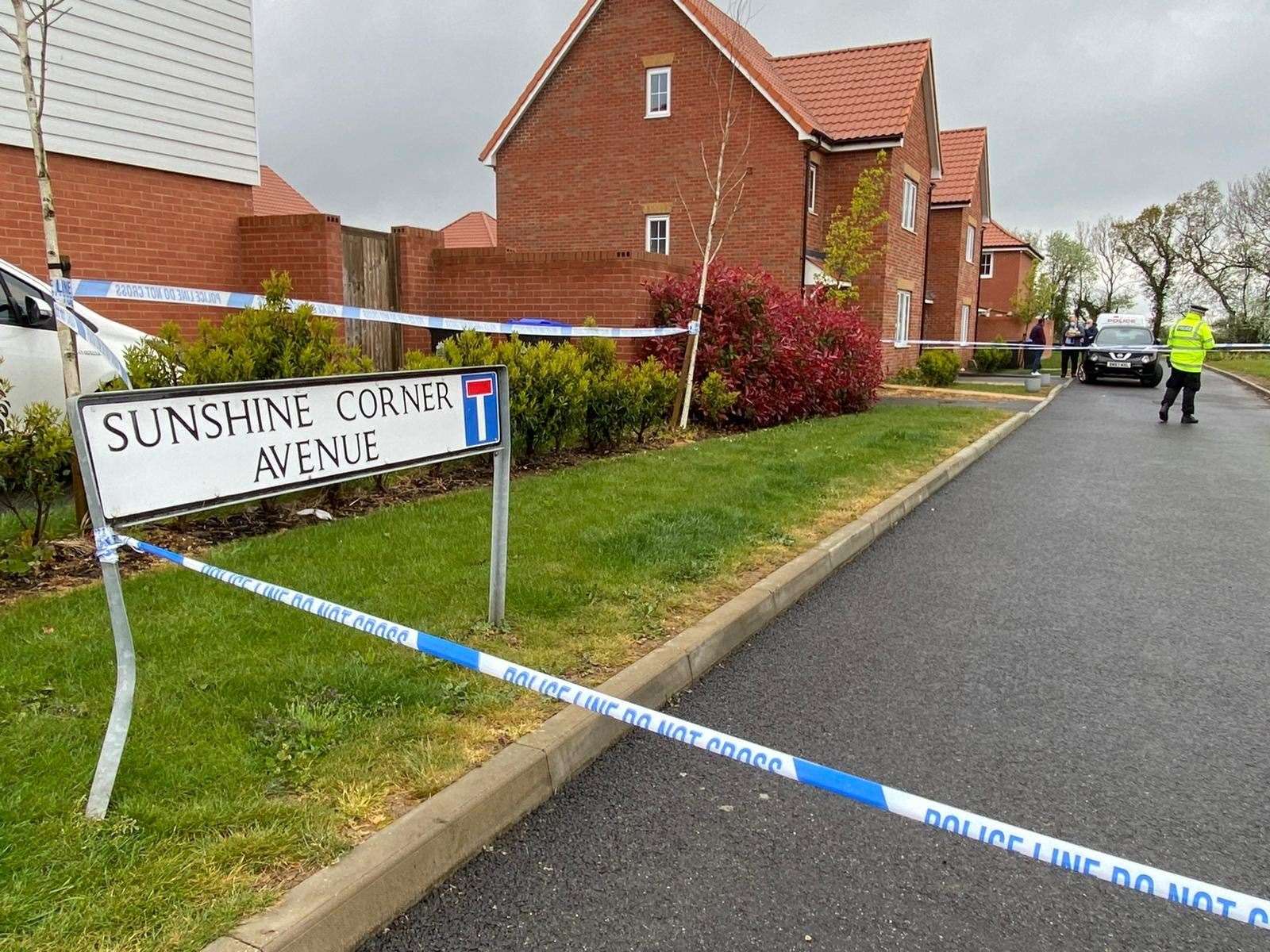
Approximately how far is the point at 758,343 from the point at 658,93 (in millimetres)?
13194

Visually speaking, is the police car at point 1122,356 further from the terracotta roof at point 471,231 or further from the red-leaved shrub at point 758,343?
the terracotta roof at point 471,231

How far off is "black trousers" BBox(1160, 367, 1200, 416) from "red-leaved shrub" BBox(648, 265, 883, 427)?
585cm

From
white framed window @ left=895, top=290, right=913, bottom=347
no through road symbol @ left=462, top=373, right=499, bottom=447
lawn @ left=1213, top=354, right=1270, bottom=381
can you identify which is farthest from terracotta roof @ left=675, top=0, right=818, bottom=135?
no through road symbol @ left=462, top=373, right=499, bottom=447

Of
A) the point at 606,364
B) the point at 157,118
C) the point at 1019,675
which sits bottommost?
the point at 1019,675

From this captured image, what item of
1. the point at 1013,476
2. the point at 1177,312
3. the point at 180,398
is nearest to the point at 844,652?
the point at 180,398

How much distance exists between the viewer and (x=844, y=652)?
4.67 metres

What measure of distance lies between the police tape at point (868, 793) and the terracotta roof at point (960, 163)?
31.3m

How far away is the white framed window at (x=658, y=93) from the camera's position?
22.5 meters

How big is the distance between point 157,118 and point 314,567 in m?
7.14

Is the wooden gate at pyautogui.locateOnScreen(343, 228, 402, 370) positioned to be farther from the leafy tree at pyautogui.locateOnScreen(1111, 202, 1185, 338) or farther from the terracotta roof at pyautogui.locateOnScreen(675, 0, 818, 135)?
the leafy tree at pyautogui.locateOnScreen(1111, 202, 1185, 338)

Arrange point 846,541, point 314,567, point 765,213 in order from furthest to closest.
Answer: point 765,213 → point 846,541 → point 314,567

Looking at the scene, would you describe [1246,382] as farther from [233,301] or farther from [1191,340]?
[233,301]

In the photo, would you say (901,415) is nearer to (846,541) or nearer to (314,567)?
(846,541)

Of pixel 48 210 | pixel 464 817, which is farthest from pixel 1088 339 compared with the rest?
pixel 464 817
